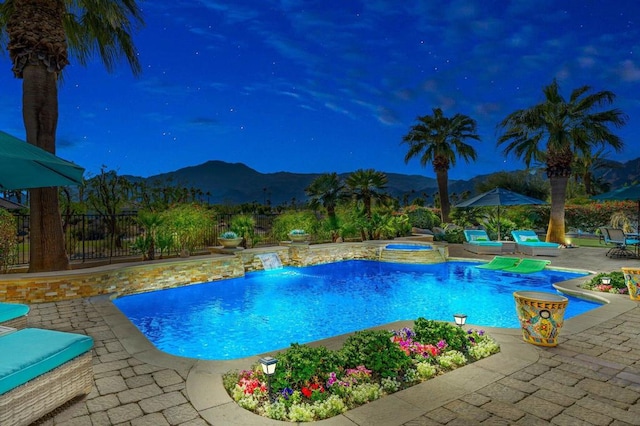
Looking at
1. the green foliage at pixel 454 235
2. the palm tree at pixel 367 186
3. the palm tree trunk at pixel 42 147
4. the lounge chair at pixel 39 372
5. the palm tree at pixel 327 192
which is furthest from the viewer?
the green foliage at pixel 454 235

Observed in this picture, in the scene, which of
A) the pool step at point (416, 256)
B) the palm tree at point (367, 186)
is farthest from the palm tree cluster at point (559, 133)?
the pool step at point (416, 256)

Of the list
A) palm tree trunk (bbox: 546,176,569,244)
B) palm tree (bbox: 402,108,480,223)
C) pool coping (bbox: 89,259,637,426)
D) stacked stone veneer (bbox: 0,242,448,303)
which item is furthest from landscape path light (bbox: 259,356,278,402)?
palm tree (bbox: 402,108,480,223)

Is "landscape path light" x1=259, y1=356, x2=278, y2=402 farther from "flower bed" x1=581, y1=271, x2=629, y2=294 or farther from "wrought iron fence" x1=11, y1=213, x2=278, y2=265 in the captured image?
"wrought iron fence" x1=11, y1=213, x2=278, y2=265

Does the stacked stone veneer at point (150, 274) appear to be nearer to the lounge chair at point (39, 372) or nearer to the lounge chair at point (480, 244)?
the lounge chair at point (480, 244)

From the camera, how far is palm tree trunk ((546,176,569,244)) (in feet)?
52.5

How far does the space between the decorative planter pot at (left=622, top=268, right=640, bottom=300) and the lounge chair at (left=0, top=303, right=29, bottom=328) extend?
9524mm

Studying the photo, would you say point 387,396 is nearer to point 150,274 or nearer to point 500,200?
point 150,274

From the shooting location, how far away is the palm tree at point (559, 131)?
1455 centimetres

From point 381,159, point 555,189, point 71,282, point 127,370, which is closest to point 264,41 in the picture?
point 555,189

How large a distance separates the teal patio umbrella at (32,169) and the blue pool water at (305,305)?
123 inches

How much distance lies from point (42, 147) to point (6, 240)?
7.98 feet

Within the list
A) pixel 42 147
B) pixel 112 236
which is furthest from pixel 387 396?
pixel 112 236

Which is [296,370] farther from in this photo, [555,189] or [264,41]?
[264,41]

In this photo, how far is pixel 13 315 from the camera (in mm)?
4020
